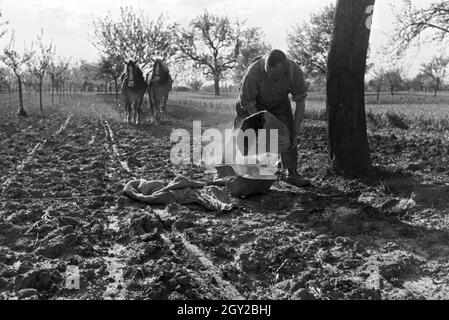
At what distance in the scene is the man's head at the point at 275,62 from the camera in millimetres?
5809

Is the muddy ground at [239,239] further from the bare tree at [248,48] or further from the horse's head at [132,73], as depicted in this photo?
the bare tree at [248,48]

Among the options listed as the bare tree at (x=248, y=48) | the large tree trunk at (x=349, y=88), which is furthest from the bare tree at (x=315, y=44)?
the large tree trunk at (x=349, y=88)

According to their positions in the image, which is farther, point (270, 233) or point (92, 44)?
point (92, 44)

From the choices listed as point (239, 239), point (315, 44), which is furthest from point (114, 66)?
point (239, 239)

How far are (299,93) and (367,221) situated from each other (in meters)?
2.20

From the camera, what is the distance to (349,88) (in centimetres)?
631

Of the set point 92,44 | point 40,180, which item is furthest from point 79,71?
point 40,180

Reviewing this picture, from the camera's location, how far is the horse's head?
15742mm

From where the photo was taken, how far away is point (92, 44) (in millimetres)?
33531

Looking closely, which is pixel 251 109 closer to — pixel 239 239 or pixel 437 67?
pixel 239 239

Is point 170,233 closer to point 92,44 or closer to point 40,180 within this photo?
point 40,180

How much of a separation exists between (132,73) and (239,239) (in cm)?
1234

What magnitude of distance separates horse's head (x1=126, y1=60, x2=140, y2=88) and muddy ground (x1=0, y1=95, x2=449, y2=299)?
872cm

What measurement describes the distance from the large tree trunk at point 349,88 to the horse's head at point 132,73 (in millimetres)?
10386
